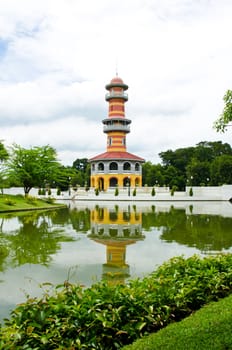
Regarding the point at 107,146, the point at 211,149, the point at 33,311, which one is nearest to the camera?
the point at 33,311

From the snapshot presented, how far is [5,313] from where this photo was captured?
4.73 metres

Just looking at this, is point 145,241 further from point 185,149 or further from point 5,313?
point 185,149

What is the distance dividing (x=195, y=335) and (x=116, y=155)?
49807 mm

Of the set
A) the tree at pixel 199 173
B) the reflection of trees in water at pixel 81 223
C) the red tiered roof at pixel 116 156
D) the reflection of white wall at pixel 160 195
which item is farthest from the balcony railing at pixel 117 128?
the reflection of trees in water at pixel 81 223

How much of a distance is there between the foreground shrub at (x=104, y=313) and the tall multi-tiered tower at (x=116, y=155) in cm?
4823

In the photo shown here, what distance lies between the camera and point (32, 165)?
34.9 meters

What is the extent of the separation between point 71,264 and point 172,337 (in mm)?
4521

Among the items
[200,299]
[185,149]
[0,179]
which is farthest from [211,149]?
[200,299]

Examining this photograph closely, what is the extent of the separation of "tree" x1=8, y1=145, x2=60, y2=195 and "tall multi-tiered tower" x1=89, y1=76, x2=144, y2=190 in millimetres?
17022

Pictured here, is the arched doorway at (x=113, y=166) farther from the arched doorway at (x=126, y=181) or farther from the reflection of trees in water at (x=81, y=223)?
the reflection of trees in water at (x=81, y=223)

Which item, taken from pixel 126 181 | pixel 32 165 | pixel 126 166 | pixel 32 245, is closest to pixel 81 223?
pixel 32 245

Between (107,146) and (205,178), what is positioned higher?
(107,146)

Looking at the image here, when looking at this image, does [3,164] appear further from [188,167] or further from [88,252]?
[188,167]

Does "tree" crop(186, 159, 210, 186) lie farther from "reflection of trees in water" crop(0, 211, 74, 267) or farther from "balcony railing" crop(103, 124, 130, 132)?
"reflection of trees in water" crop(0, 211, 74, 267)
